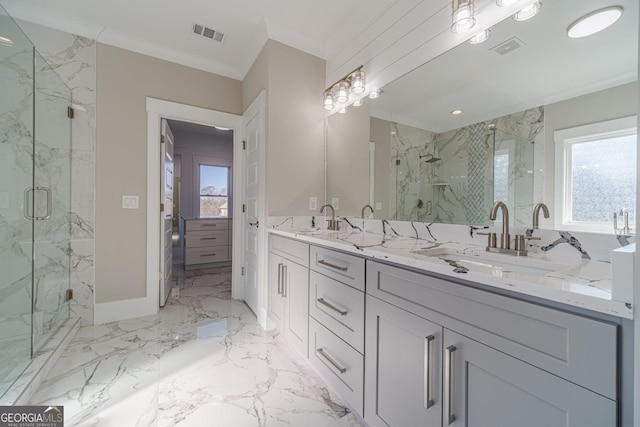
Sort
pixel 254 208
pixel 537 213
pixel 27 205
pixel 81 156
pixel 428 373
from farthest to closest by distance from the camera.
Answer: pixel 254 208 → pixel 81 156 → pixel 27 205 → pixel 537 213 → pixel 428 373

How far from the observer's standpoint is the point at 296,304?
177 centimetres

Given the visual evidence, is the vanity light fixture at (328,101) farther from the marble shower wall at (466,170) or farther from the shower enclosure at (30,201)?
the shower enclosure at (30,201)

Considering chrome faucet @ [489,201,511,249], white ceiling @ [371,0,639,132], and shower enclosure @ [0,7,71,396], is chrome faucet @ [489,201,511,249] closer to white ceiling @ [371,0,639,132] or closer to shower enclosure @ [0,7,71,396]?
white ceiling @ [371,0,639,132]

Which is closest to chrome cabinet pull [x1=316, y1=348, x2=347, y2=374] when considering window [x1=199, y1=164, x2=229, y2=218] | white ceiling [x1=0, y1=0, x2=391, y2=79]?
white ceiling [x1=0, y1=0, x2=391, y2=79]

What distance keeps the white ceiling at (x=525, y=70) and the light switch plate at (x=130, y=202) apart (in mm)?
2637

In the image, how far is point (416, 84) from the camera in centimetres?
171

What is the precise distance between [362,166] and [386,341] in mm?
1445

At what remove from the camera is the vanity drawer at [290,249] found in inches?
66.0

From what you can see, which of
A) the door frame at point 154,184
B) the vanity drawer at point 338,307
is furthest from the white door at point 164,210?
the vanity drawer at point 338,307

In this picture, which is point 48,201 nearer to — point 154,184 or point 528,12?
point 154,184

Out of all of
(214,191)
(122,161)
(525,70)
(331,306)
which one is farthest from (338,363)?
(214,191)

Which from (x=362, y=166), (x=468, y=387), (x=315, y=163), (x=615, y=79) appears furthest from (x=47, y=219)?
(x=615, y=79)

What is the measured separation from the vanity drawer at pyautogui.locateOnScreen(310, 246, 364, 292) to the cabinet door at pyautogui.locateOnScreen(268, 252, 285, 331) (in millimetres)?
523

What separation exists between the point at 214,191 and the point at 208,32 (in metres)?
3.51
